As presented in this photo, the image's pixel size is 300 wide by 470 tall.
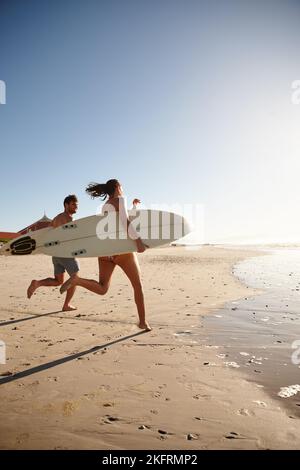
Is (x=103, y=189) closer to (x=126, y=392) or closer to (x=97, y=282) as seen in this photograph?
(x=97, y=282)

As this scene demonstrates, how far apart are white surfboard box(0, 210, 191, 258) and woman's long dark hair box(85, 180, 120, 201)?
0.38 meters

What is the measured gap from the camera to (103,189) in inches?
206

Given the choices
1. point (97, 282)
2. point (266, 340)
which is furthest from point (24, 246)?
point (266, 340)

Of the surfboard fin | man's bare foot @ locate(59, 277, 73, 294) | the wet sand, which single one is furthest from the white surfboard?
the wet sand

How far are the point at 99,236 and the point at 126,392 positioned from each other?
124 inches

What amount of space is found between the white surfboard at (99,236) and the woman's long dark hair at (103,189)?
38cm

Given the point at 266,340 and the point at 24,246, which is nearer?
the point at 266,340

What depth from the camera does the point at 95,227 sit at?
5.95m

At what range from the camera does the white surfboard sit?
5383 mm

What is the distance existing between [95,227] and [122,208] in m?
1.28

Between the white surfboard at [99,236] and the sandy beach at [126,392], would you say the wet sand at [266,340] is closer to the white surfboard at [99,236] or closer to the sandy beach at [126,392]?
the sandy beach at [126,392]

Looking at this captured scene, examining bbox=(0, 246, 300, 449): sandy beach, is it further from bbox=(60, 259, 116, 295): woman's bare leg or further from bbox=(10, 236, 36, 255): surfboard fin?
bbox=(10, 236, 36, 255): surfboard fin

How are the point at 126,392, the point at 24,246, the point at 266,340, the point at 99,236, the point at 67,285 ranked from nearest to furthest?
1. the point at 126,392
2. the point at 266,340
3. the point at 67,285
4. the point at 99,236
5. the point at 24,246
